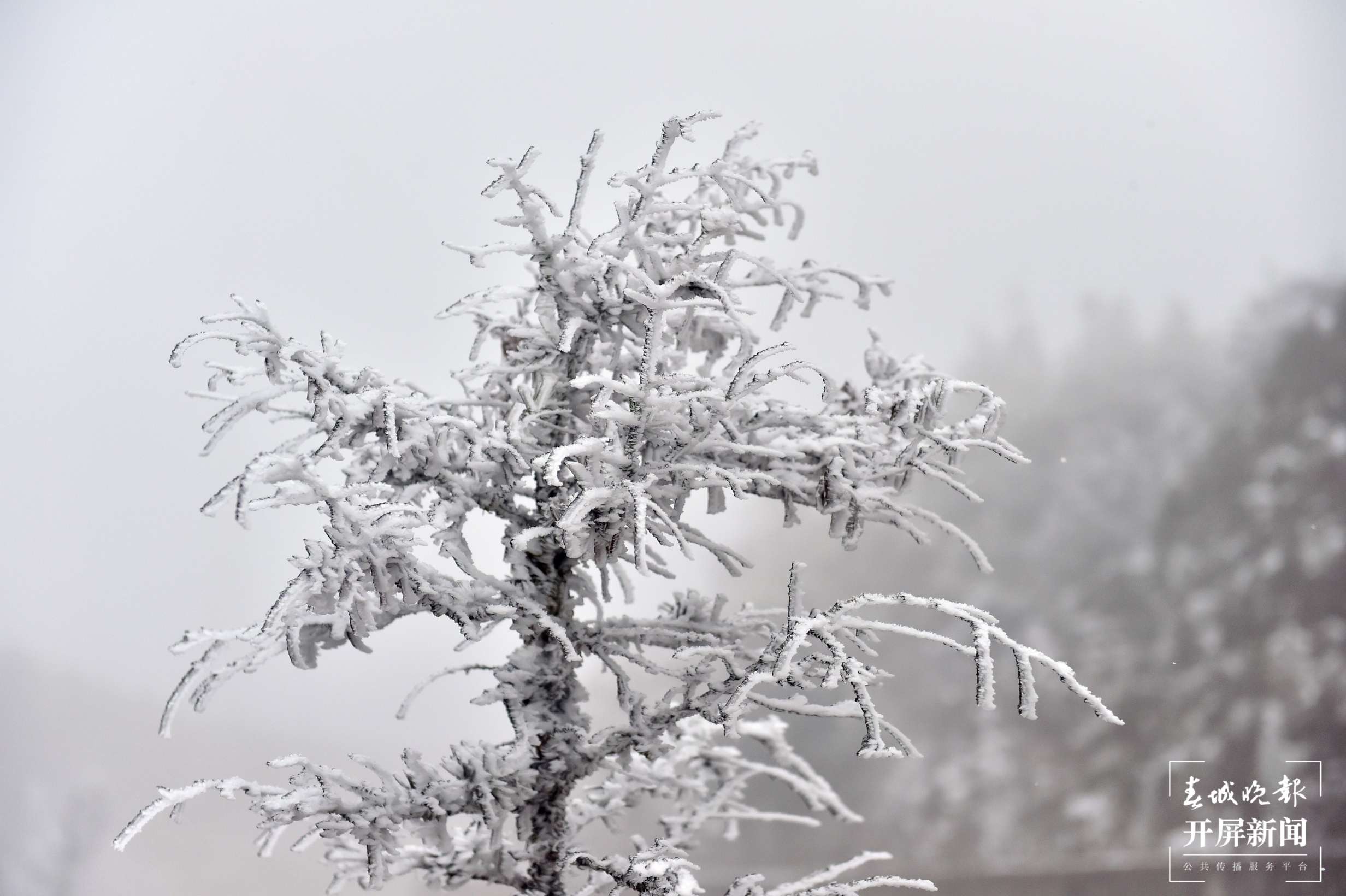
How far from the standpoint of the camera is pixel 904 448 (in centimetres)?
155

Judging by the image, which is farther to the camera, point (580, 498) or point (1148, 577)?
point (1148, 577)

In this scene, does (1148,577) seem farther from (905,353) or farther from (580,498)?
(580,498)

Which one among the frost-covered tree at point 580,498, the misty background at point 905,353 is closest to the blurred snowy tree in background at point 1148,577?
the misty background at point 905,353

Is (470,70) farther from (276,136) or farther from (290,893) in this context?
(290,893)

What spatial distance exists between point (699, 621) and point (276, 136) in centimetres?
412

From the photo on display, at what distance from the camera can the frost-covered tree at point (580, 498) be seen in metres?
1.33

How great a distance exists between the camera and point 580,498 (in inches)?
50.6

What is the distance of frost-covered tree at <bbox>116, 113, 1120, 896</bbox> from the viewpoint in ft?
4.37

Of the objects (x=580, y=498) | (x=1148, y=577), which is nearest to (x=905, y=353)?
(x=1148, y=577)

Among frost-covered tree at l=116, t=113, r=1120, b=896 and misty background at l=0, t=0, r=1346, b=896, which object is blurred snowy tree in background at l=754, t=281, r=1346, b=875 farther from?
frost-covered tree at l=116, t=113, r=1120, b=896

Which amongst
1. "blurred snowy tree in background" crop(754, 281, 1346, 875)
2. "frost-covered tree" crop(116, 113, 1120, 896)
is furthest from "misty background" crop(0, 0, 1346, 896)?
"frost-covered tree" crop(116, 113, 1120, 896)

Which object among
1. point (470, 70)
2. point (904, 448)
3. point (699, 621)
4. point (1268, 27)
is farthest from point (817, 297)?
point (1268, 27)

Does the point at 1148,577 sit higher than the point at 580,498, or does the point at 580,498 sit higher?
the point at 1148,577

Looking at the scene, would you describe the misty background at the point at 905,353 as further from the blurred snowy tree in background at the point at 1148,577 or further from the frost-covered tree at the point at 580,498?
the frost-covered tree at the point at 580,498
